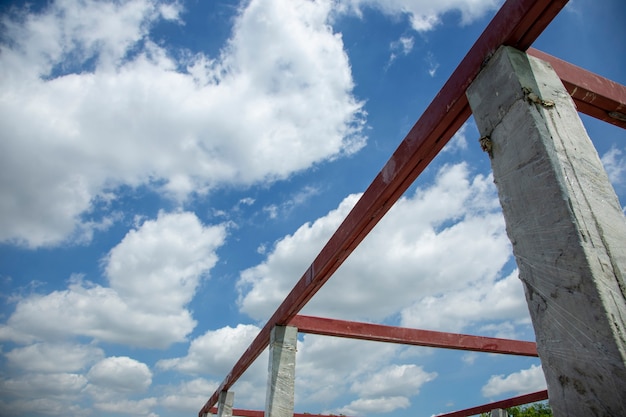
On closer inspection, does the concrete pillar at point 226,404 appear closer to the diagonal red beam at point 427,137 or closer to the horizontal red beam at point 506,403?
the diagonal red beam at point 427,137

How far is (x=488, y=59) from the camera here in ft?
8.75

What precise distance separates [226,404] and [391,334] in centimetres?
746

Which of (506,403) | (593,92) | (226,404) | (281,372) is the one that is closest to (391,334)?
(281,372)

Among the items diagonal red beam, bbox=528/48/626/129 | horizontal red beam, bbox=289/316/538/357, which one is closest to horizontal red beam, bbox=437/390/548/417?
horizontal red beam, bbox=289/316/538/357

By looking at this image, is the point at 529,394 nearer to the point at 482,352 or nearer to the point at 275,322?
the point at 482,352

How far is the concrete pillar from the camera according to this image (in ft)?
38.1

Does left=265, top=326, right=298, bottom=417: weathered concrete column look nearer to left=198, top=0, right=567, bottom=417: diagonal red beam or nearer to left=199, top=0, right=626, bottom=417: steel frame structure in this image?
left=199, top=0, right=626, bottom=417: steel frame structure

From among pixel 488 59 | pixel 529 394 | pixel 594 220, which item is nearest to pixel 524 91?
pixel 488 59

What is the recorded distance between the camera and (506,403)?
11234 millimetres

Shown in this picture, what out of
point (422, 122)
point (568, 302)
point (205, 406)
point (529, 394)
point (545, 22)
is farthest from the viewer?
point (205, 406)

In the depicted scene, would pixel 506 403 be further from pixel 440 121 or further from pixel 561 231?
pixel 561 231

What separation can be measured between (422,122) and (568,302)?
2121 mm

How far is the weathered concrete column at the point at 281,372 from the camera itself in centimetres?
643

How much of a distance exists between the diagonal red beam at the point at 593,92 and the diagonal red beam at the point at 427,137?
549mm
